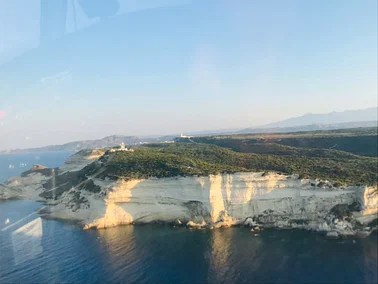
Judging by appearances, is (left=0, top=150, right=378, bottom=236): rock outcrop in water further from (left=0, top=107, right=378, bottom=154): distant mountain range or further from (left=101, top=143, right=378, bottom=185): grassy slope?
(left=0, top=107, right=378, bottom=154): distant mountain range

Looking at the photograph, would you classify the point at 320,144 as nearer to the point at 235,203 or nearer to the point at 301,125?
the point at 235,203

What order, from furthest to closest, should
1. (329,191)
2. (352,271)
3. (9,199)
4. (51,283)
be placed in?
(9,199), (329,191), (51,283), (352,271)

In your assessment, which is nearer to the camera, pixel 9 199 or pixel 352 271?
pixel 352 271

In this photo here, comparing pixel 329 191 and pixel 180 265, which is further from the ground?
pixel 329 191

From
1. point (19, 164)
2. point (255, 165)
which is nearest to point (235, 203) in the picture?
point (255, 165)

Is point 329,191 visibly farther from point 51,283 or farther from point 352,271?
point 51,283

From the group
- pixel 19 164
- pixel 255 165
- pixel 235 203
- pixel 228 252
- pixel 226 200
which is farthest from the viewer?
pixel 19 164

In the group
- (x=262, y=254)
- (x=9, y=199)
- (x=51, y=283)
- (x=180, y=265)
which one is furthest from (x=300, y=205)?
(x=9, y=199)

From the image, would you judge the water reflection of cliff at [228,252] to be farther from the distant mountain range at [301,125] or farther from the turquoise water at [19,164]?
the distant mountain range at [301,125]
